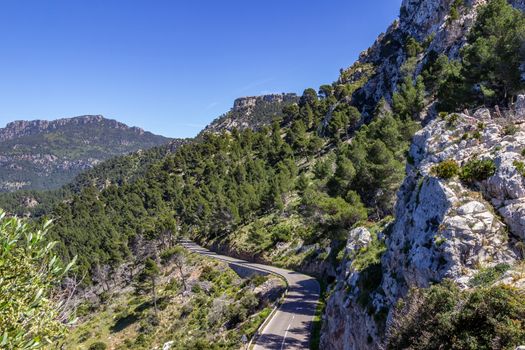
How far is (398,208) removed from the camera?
23.6 meters

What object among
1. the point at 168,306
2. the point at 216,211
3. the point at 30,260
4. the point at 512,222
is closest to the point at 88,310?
the point at 168,306

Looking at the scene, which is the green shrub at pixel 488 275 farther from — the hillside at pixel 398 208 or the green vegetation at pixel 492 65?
the green vegetation at pixel 492 65

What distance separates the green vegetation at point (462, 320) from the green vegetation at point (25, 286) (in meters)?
11.5

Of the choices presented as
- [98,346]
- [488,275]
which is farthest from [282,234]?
[488,275]

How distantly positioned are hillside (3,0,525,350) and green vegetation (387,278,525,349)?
0.16ft

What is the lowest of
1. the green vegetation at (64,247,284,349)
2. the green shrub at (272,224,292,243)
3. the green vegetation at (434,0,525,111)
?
the green vegetation at (64,247,284,349)

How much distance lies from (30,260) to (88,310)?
250 feet

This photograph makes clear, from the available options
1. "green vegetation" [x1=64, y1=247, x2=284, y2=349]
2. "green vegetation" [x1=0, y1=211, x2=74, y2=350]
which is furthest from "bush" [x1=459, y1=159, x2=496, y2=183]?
"green vegetation" [x1=64, y1=247, x2=284, y2=349]

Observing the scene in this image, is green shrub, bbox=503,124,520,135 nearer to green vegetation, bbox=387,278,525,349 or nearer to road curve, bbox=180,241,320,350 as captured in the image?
green vegetation, bbox=387,278,525,349

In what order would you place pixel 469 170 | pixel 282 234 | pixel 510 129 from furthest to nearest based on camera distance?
pixel 282 234, pixel 510 129, pixel 469 170

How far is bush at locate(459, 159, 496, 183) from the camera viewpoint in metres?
17.4

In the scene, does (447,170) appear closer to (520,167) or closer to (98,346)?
(520,167)

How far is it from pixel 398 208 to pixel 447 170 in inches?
225

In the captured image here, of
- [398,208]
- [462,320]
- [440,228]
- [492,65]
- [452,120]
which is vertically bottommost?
[462,320]
